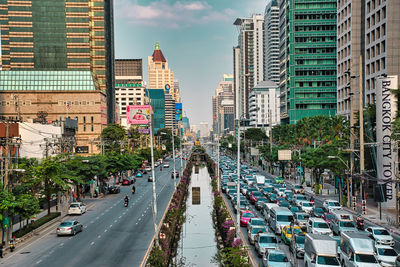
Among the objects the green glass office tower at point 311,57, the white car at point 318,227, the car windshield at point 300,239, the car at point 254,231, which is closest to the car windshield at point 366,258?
the car windshield at point 300,239

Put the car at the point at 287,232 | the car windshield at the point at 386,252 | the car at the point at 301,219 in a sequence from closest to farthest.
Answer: the car windshield at the point at 386,252 < the car at the point at 287,232 < the car at the point at 301,219

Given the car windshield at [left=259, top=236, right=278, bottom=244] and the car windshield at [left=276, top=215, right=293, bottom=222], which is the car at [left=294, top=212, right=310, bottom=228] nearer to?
the car windshield at [left=276, top=215, right=293, bottom=222]

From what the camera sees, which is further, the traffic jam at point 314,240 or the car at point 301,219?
the car at point 301,219

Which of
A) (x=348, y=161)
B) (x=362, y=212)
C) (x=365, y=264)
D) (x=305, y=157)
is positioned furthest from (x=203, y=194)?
(x=365, y=264)

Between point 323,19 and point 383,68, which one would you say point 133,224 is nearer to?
point 383,68

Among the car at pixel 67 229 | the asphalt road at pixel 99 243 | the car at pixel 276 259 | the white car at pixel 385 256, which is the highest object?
the car at pixel 276 259

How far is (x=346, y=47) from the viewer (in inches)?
4131

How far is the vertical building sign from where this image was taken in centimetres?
5366

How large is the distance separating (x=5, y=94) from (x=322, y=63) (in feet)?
352

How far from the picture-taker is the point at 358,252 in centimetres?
2625

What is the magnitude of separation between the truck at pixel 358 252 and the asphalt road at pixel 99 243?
14.3 meters

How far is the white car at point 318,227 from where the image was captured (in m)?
34.9

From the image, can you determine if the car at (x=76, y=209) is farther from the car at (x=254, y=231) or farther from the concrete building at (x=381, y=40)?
the concrete building at (x=381, y=40)

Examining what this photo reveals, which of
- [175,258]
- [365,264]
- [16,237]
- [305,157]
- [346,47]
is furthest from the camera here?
[346,47]
